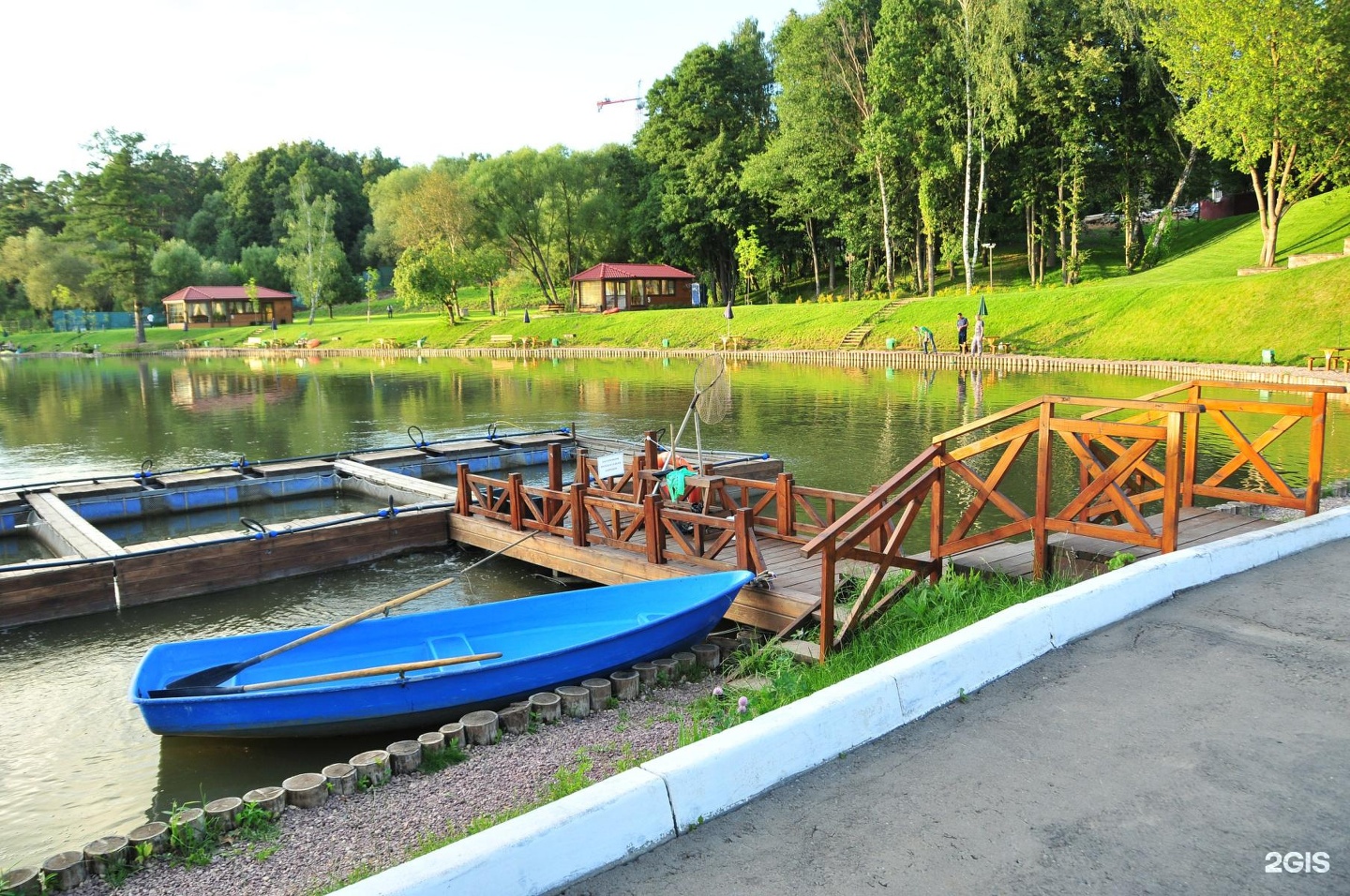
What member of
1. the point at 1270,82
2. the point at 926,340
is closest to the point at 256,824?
the point at 926,340

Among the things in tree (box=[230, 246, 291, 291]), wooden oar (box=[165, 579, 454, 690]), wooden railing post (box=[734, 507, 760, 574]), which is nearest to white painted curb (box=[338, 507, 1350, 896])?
wooden railing post (box=[734, 507, 760, 574])

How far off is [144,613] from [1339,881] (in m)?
13.4

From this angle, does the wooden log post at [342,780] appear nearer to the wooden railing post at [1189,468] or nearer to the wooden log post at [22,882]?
the wooden log post at [22,882]

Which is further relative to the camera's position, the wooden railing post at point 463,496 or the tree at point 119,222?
the tree at point 119,222

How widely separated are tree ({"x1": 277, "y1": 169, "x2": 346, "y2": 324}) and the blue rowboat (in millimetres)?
89288

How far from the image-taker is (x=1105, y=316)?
4288 cm

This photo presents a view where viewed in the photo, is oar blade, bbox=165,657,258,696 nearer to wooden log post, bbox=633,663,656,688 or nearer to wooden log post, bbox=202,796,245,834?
wooden log post, bbox=202,796,245,834

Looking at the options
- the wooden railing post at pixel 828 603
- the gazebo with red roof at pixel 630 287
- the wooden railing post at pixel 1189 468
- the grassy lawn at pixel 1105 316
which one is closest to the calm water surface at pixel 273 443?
the wooden railing post at pixel 828 603

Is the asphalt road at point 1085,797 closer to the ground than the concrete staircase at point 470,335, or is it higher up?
closer to the ground

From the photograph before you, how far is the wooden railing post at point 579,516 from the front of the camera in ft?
41.7

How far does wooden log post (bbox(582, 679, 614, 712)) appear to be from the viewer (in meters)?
8.27

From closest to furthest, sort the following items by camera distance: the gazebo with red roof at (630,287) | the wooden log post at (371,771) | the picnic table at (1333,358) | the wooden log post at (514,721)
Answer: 1. the wooden log post at (371,771)
2. the wooden log post at (514,721)
3. the picnic table at (1333,358)
4. the gazebo with red roof at (630,287)

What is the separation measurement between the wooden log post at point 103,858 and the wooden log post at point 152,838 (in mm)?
70

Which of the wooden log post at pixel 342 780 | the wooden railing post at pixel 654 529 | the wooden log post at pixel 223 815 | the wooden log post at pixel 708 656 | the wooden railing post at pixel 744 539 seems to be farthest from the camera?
the wooden railing post at pixel 654 529
